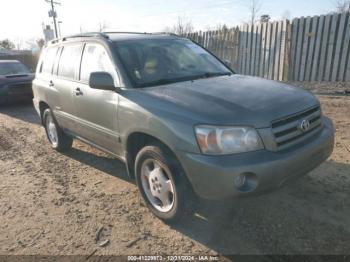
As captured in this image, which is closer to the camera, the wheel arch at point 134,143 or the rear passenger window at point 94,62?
the wheel arch at point 134,143

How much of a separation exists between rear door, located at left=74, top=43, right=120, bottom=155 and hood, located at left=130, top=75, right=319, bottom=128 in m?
0.63

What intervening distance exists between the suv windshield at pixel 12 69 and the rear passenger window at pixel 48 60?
631cm

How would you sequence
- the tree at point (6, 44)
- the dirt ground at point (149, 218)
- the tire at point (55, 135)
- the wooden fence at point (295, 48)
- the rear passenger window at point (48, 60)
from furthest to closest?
1. the tree at point (6, 44)
2. the wooden fence at point (295, 48)
3. the tire at point (55, 135)
4. the rear passenger window at point (48, 60)
5. the dirt ground at point (149, 218)

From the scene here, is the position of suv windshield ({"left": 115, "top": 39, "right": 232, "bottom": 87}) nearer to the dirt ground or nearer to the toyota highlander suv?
the toyota highlander suv

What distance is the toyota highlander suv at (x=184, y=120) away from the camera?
2.75 m

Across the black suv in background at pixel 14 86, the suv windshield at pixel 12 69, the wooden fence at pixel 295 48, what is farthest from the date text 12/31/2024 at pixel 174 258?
the suv windshield at pixel 12 69

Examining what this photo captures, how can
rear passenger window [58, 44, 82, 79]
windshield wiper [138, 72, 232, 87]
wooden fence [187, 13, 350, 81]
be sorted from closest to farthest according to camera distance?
windshield wiper [138, 72, 232, 87] → rear passenger window [58, 44, 82, 79] → wooden fence [187, 13, 350, 81]

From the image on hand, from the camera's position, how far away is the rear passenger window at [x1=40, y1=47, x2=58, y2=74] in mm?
5531

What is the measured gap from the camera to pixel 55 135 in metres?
5.91

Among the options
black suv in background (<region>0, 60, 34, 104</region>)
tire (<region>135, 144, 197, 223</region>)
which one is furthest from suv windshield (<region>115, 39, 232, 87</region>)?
black suv in background (<region>0, 60, 34, 104</region>)

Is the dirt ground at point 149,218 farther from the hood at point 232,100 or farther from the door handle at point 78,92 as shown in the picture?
the door handle at point 78,92

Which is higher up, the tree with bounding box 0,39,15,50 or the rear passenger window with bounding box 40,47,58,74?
the rear passenger window with bounding box 40,47,58,74

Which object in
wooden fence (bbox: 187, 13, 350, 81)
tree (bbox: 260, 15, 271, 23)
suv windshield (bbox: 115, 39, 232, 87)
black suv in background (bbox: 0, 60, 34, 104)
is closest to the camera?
suv windshield (bbox: 115, 39, 232, 87)

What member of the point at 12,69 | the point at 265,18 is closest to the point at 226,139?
the point at 12,69
